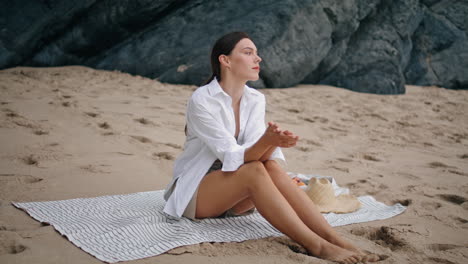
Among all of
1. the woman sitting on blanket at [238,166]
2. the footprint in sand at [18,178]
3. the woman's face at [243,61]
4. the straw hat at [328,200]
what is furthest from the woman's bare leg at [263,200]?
the footprint in sand at [18,178]

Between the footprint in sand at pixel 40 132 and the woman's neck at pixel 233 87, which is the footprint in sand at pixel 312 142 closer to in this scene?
the woman's neck at pixel 233 87

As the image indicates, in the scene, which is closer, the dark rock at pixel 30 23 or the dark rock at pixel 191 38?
the dark rock at pixel 30 23

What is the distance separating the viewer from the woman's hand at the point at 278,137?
2180 millimetres

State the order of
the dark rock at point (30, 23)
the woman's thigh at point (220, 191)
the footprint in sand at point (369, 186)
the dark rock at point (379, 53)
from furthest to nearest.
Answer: the dark rock at point (379, 53) → the dark rock at point (30, 23) → the footprint in sand at point (369, 186) → the woman's thigh at point (220, 191)

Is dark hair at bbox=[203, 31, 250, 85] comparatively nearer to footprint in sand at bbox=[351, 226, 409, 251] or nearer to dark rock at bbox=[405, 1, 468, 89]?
footprint in sand at bbox=[351, 226, 409, 251]

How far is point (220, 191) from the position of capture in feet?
8.13

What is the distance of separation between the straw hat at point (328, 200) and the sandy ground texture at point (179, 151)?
0.25m

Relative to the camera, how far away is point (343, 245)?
2.26 meters

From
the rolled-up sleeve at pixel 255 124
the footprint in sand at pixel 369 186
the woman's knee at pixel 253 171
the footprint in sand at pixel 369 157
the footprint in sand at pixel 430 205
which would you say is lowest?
the footprint in sand at pixel 369 157

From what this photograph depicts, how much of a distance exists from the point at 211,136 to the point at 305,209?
26.3 inches

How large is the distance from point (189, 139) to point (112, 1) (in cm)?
548

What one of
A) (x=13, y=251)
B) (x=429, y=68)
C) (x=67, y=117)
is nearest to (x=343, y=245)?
(x=13, y=251)

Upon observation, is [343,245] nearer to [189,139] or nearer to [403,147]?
[189,139]

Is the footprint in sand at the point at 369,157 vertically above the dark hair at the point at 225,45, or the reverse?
the dark hair at the point at 225,45
